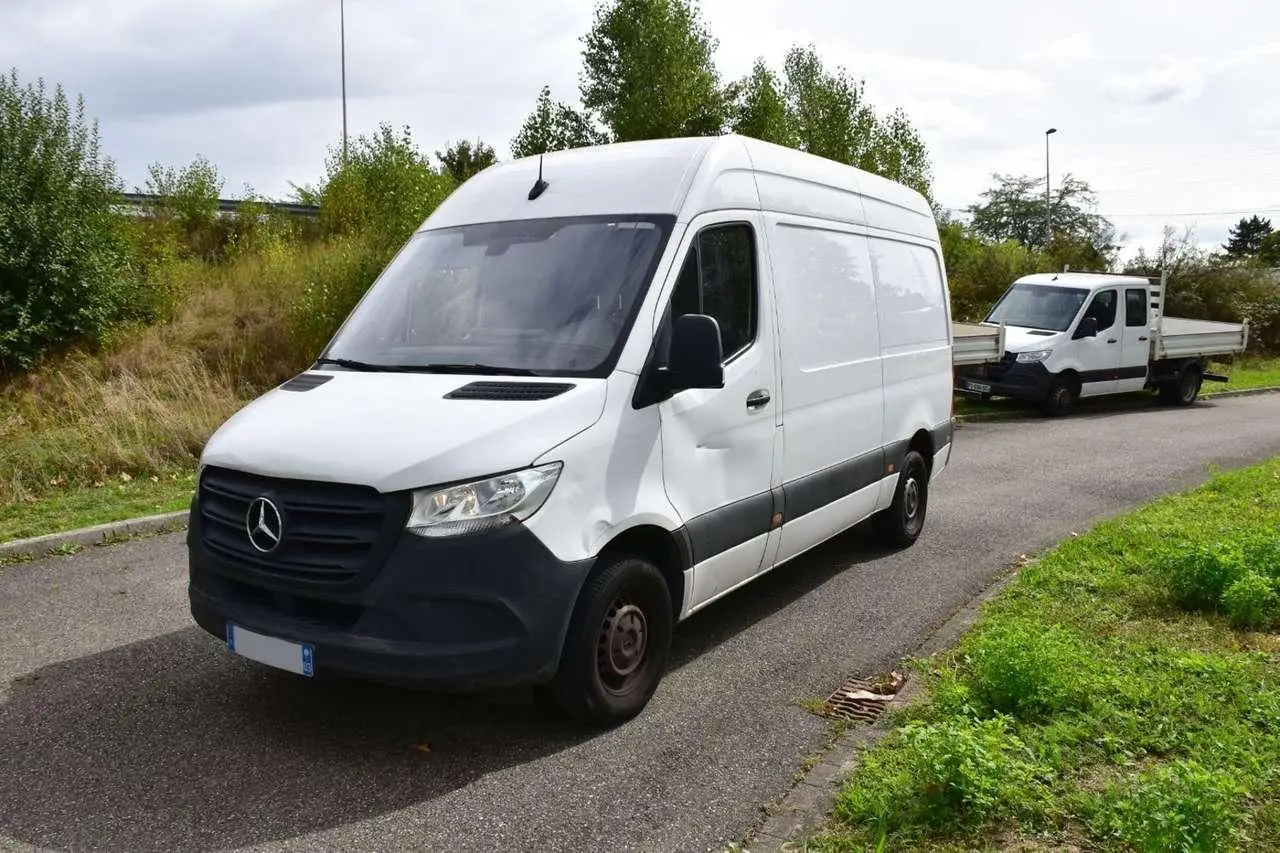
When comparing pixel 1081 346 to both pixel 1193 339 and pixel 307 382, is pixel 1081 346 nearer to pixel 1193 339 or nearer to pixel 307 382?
pixel 1193 339

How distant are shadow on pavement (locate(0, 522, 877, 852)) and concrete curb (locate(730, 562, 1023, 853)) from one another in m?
0.87

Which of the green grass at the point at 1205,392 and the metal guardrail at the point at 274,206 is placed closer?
the green grass at the point at 1205,392

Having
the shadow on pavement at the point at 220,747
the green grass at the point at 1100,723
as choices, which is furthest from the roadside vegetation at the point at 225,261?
the green grass at the point at 1100,723

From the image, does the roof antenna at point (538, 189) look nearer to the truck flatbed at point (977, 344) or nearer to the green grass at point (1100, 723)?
the green grass at point (1100, 723)

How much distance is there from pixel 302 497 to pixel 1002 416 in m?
14.2

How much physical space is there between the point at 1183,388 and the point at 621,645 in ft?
57.8

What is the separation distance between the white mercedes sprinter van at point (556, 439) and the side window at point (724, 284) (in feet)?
0.05

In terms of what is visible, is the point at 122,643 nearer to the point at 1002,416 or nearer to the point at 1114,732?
the point at 1114,732

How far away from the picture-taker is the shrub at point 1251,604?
200 inches

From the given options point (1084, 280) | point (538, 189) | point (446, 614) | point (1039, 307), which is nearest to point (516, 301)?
point (538, 189)

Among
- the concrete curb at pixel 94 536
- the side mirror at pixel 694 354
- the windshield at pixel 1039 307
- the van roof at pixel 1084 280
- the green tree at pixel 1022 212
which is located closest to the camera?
the side mirror at pixel 694 354

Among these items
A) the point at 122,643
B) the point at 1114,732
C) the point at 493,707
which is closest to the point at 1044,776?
the point at 1114,732

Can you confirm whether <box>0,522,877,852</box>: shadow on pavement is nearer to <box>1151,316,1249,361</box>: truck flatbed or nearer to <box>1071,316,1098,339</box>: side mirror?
<box>1071,316,1098,339</box>: side mirror

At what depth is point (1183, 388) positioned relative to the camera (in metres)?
18.6
